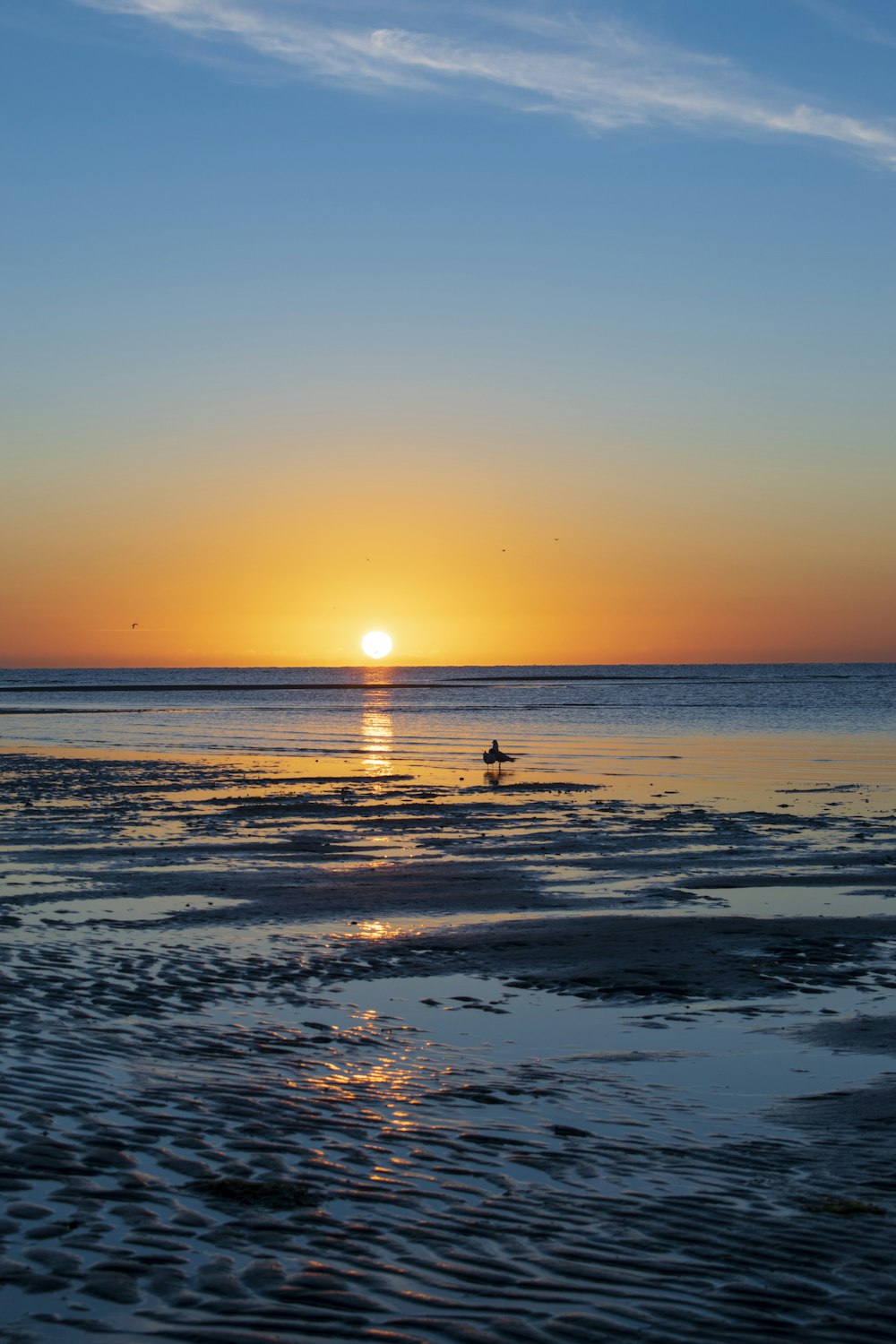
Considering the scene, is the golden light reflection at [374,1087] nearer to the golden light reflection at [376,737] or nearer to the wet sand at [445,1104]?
the wet sand at [445,1104]

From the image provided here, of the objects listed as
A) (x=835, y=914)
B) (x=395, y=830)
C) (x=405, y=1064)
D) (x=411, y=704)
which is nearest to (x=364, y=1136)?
(x=405, y=1064)

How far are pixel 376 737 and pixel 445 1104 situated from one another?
51334mm

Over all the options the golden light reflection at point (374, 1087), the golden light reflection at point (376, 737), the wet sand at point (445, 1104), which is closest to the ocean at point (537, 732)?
the golden light reflection at point (376, 737)

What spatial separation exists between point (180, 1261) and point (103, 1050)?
13.5ft

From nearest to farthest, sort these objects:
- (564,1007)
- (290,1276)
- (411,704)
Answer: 1. (290,1276)
2. (564,1007)
3. (411,704)

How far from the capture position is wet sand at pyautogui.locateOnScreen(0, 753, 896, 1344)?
6035 millimetres

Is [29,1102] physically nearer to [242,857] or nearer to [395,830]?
[242,857]

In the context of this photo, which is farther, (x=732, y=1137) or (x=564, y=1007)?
(x=564, y=1007)

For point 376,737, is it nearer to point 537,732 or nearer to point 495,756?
point 537,732

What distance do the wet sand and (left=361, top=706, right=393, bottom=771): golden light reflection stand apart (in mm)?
24214

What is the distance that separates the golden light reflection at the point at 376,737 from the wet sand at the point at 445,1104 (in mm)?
24214

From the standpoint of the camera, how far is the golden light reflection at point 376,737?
44969 mm

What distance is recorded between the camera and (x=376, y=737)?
6031 cm

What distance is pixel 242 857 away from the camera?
22188 mm
